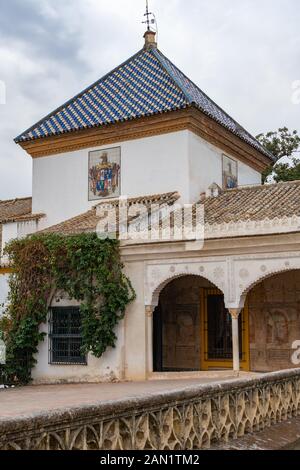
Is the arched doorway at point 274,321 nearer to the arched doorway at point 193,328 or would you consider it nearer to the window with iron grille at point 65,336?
the arched doorway at point 193,328

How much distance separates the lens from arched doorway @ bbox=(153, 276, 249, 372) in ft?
46.4

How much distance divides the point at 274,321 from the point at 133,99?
7.40 m

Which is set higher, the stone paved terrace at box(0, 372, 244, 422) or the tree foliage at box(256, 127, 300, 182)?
the tree foliage at box(256, 127, 300, 182)

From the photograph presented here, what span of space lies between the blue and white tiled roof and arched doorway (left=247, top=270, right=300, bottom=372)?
197 inches

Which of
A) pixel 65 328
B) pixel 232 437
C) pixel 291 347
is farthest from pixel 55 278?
pixel 232 437

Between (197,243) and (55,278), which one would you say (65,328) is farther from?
(197,243)

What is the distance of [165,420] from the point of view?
15.2ft

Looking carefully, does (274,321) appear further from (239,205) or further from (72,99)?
(72,99)

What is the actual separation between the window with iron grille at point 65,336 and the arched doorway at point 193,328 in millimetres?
1876

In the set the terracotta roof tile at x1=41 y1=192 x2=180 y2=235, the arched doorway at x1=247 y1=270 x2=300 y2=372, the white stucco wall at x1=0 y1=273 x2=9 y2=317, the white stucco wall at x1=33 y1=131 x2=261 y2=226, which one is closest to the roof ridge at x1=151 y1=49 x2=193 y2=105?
the white stucco wall at x1=33 y1=131 x2=261 y2=226

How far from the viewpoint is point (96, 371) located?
13.2 m
